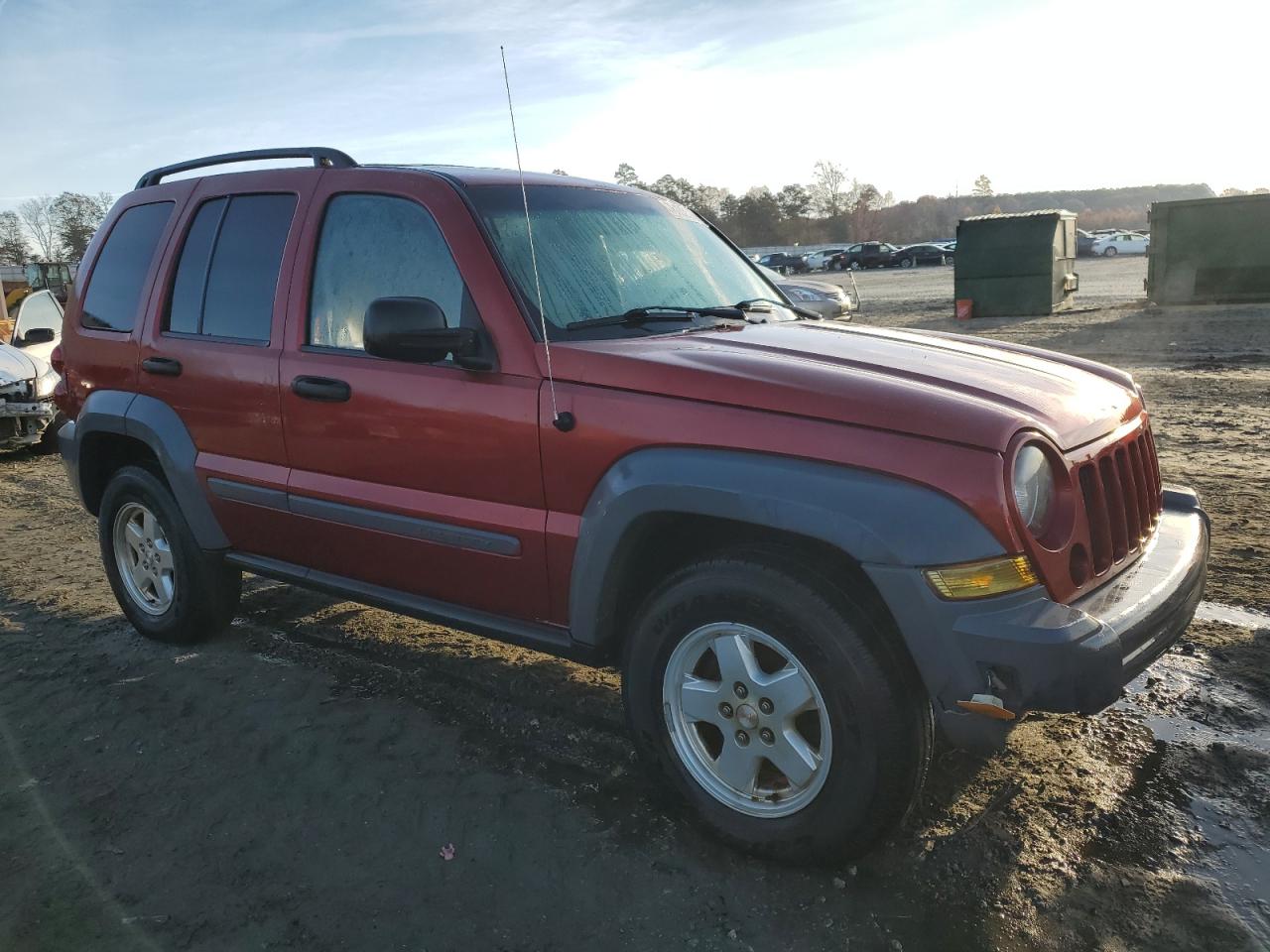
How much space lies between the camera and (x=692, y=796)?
9.74 feet

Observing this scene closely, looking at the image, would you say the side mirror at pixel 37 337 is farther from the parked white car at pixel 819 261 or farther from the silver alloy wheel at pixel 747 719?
the parked white car at pixel 819 261

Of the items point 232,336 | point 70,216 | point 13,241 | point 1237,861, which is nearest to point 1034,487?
point 1237,861

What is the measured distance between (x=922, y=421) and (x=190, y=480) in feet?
10.3

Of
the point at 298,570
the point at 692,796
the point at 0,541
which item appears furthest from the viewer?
the point at 0,541

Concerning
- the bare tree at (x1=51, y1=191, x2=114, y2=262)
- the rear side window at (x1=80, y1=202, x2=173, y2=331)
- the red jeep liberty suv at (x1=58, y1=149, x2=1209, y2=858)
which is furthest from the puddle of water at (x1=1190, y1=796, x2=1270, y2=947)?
the bare tree at (x1=51, y1=191, x2=114, y2=262)

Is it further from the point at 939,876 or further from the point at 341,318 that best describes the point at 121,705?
the point at 939,876

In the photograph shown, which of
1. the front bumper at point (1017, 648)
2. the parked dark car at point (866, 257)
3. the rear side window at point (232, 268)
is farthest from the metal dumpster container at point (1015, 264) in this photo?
the parked dark car at point (866, 257)

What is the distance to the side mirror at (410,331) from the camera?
305 centimetres

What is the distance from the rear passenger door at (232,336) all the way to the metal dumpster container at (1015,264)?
18.3 m

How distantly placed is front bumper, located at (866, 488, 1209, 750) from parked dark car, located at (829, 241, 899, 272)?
192 feet

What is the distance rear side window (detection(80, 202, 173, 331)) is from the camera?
15.0ft

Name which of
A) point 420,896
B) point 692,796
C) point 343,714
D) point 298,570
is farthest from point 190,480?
point 692,796

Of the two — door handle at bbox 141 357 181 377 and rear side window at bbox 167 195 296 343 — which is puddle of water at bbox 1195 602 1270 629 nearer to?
rear side window at bbox 167 195 296 343

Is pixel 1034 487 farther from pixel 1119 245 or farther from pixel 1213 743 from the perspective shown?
pixel 1119 245
